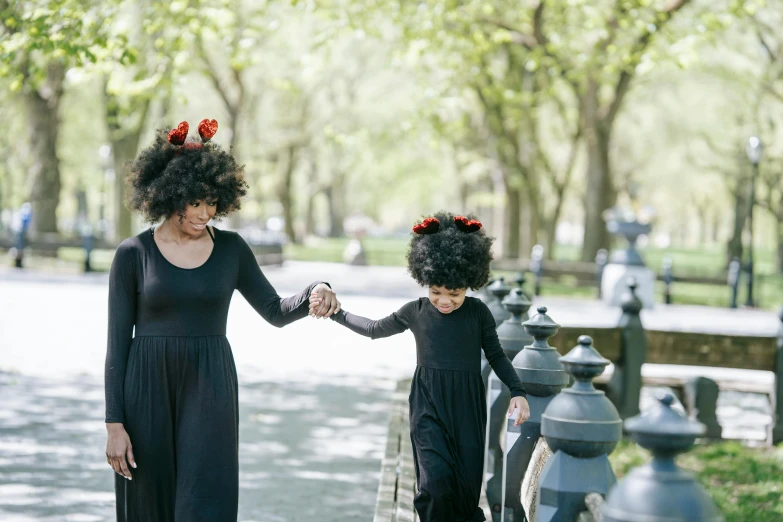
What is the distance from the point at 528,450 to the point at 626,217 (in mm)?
19862

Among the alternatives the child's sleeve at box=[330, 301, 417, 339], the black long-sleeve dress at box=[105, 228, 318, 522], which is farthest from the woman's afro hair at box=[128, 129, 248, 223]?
the child's sleeve at box=[330, 301, 417, 339]

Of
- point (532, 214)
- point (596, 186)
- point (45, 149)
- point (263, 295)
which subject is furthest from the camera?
point (532, 214)

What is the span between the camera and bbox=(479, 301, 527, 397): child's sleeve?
4332 millimetres

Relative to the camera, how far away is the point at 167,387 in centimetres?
400

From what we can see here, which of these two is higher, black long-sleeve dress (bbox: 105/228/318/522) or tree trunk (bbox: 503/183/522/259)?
tree trunk (bbox: 503/183/522/259)

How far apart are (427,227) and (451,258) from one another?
0.77 feet

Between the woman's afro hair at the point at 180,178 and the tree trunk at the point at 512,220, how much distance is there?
86.7ft

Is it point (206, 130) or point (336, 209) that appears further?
point (336, 209)

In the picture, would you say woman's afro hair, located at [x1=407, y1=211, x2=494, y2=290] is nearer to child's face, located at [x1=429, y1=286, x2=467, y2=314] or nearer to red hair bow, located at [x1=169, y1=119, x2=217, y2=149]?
child's face, located at [x1=429, y1=286, x2=467, y2=314]

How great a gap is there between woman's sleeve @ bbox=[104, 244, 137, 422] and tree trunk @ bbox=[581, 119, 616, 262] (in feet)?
68.0

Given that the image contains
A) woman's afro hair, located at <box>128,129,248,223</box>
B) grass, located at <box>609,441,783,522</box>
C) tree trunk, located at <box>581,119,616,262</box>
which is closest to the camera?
woman's afro hair, located at <box>128,129,248,223</box>

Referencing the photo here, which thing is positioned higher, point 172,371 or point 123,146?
point 123,146

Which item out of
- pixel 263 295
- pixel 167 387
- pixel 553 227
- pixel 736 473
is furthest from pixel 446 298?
pixel 553 227

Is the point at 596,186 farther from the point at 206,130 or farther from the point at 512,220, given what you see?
the point at 206,130
